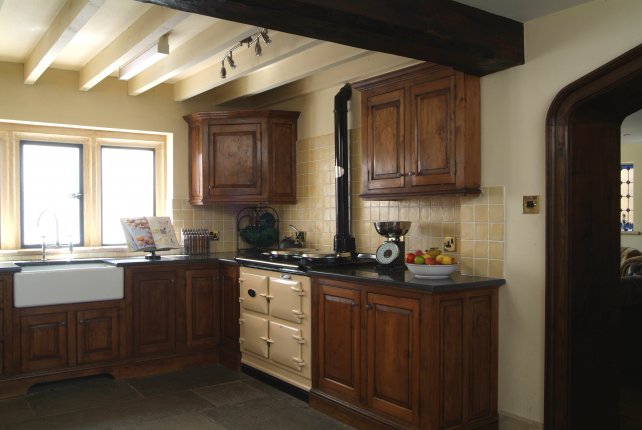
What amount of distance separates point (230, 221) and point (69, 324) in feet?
6.24

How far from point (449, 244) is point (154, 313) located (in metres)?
2.44

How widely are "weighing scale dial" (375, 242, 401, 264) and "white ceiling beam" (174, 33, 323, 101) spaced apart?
1404 millimetres

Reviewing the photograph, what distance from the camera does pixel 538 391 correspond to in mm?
3150

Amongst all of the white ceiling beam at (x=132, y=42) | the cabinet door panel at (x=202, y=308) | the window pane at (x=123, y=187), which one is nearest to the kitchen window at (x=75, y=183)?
the window pane at (x=123, y=187)

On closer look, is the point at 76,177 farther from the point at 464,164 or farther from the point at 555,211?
the point at 555,211

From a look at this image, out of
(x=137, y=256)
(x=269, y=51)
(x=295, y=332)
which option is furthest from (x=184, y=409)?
(x=269, y=51)

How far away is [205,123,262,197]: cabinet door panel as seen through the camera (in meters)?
5.19

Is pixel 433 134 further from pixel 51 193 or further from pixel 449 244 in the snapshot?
pixel 51 193

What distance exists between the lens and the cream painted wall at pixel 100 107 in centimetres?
475

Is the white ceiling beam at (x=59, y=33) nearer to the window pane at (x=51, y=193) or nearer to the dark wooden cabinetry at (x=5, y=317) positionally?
the window pane at (x=51, y=193)

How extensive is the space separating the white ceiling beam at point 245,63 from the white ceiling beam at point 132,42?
735mm

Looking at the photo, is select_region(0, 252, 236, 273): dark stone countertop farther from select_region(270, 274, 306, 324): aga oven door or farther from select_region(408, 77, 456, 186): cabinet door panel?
select_region(408, 77, 456, 186): cabinet door panel

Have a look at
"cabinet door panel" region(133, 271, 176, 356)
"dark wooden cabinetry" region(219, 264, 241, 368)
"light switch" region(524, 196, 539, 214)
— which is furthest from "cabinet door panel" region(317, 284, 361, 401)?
"cabinet door panel" region(133, 271, 176, 356)

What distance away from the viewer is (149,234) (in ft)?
16.4
